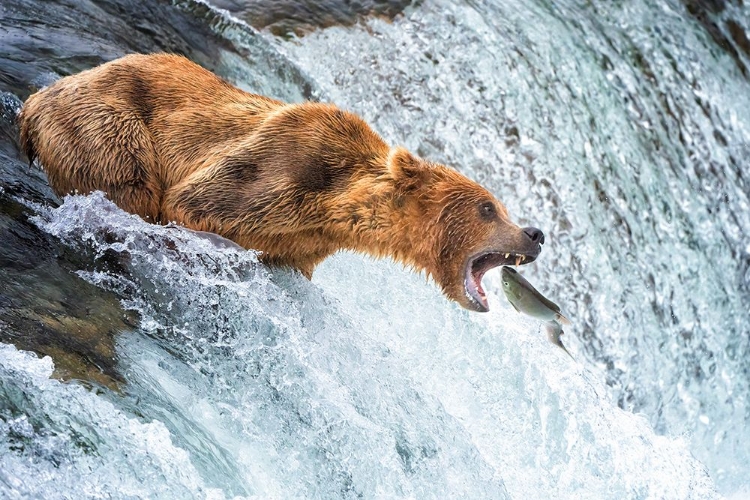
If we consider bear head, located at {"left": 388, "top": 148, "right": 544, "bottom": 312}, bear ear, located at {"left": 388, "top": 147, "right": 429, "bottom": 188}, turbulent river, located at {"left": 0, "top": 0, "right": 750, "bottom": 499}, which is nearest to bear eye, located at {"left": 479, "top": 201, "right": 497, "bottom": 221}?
bear head, located at {"left": 388, "top": 148, "right": 544, "bottom": 312}

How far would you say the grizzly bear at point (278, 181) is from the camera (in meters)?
4.66

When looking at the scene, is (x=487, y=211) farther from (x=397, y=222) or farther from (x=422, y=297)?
(x=422, y=297)

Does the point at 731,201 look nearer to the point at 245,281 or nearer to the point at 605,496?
the point at 605,496

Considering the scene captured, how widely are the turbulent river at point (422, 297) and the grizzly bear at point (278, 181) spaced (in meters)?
0.20

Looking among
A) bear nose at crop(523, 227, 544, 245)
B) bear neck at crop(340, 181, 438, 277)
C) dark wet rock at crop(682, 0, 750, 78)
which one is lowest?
bear neck at crop(340, 181, 438, 277)

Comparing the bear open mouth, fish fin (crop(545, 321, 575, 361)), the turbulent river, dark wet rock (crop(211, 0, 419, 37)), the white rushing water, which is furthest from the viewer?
dark wet rock (crop(211, 0, 419, 37))

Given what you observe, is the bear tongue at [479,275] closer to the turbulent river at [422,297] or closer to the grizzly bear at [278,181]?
the grizzly bear at [278,181]

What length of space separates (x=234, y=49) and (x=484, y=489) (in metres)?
3.63

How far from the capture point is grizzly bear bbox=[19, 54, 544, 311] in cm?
Answer: 466

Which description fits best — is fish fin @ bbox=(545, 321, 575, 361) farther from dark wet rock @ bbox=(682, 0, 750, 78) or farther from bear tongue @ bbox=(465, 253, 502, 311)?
dark wet rock @ bbox=(682, 0, 750, 78)

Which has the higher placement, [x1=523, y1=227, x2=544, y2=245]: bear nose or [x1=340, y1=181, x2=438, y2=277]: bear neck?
[x1=523, y1=227, x2=544, y2=245]: bear nose

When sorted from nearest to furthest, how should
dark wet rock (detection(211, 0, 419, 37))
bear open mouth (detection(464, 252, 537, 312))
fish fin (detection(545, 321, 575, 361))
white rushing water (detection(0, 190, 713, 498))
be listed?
white rushing water (detection(0, 190, 713, 498)) → bear open mouth (detection(464, 252, 537, 312)) → fish fin (detection(545, 321, 575, 361)) → dark wet rock (detection(211, 0, 419, 37))

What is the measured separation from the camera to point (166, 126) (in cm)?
495

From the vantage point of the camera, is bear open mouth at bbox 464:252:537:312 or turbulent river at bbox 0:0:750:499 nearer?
turbulent river at bbox 0:0:750:499
